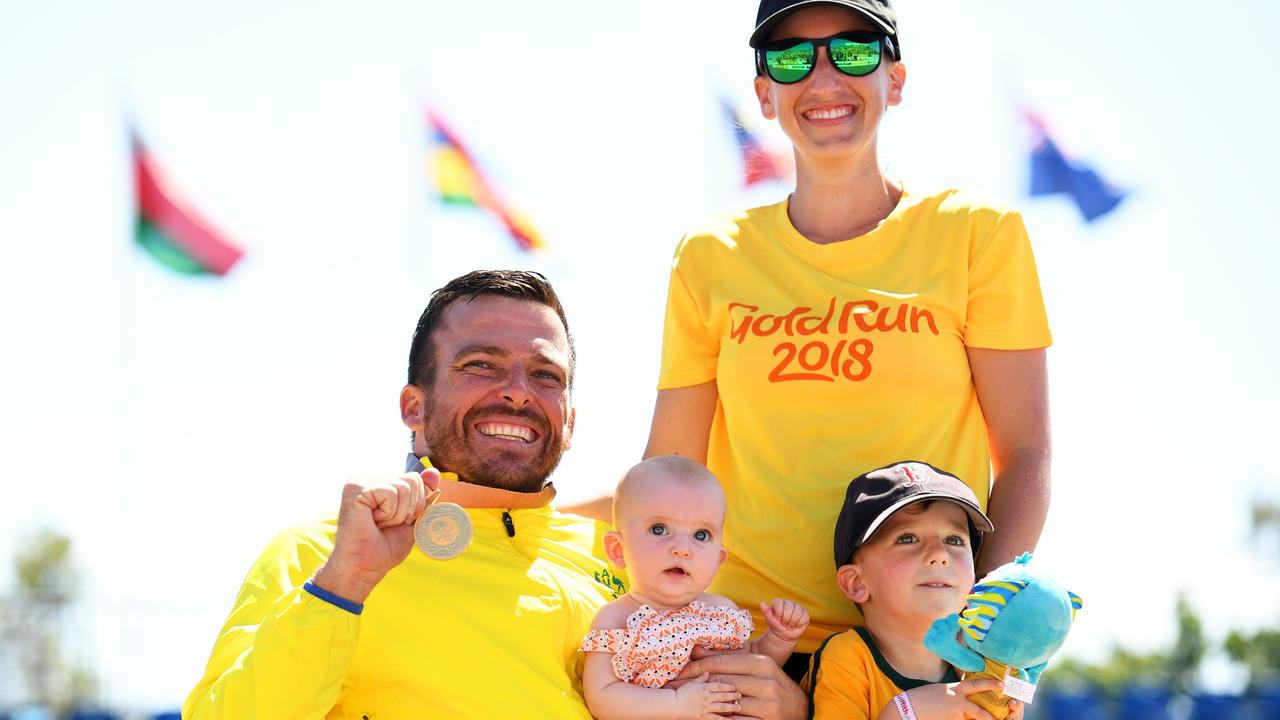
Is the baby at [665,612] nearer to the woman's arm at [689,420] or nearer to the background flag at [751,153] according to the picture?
the woman's arm at [689,420]

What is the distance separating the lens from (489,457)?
14.0ft

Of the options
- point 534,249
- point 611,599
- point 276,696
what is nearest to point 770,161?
point 611,599

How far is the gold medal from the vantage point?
3.77 metres

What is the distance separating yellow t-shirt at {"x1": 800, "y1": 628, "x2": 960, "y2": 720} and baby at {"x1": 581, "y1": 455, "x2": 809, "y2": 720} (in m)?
0.11

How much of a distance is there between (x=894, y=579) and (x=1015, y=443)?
1.72 feet

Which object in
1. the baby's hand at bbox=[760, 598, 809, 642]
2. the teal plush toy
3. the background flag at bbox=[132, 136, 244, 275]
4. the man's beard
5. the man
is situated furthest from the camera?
the background flag at bbox=[132, 136, 244, 275]

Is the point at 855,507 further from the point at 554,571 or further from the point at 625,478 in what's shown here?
the point at 554,571

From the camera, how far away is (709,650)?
3840 mm

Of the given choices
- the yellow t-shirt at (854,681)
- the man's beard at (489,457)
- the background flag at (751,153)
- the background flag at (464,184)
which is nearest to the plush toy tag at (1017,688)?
the yellow t-shirt at (854,681)

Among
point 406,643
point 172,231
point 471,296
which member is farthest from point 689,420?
point 172,231

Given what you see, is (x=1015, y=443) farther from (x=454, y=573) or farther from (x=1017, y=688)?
(x=454, y=573)

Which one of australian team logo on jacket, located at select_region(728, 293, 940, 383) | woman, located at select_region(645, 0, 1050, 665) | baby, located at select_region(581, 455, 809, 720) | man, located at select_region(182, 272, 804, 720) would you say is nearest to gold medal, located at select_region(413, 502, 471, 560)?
man, located at select_region(182, 272, 804, 720)

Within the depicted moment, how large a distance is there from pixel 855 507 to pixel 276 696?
149cm

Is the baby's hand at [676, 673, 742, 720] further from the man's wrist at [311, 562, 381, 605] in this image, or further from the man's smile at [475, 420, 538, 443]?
the man's smile at [475, 420, 538, 443]
